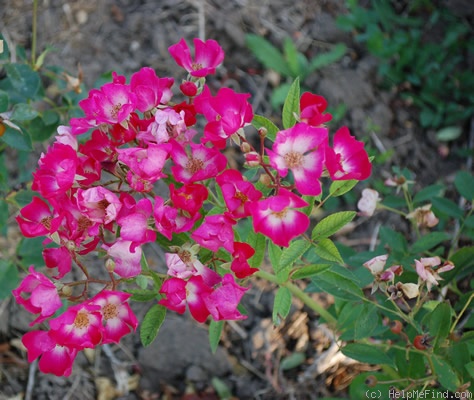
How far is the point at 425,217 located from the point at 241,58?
1.30m

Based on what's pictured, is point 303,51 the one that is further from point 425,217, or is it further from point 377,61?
point 425,217

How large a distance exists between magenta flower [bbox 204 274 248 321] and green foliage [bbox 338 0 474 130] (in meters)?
1.64

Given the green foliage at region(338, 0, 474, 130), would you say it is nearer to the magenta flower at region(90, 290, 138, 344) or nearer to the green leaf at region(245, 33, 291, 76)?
the green leaf at region(245, 33, 291, 76)

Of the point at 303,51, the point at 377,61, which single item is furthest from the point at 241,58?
the point at 377,61

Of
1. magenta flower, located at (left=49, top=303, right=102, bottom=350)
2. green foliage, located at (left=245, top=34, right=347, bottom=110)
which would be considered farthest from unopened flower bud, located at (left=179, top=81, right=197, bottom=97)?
green foliage, located at (left=245, top=34, right=347, bottom=110)

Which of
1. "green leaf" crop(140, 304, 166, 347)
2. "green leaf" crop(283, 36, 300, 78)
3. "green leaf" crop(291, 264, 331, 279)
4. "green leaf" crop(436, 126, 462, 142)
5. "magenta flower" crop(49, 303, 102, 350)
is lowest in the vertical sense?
"green leaf" crop(436, 126, 462, 142)

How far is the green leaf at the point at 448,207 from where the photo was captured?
1.66 meters

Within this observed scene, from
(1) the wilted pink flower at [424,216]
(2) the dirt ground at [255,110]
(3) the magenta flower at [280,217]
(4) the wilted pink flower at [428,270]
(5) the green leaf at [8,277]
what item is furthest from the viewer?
(2) the dirt ground at [255,110]

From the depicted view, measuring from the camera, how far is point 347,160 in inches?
44.5

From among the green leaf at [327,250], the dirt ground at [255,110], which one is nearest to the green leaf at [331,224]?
the green leaf at [327,250]

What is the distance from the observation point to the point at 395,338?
1.59 metres

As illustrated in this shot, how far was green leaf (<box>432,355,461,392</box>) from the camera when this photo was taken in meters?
1.30

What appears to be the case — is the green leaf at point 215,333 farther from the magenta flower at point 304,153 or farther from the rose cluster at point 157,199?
the magenta flower at point 304,153

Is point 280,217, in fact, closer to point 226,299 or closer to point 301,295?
point 226,299
